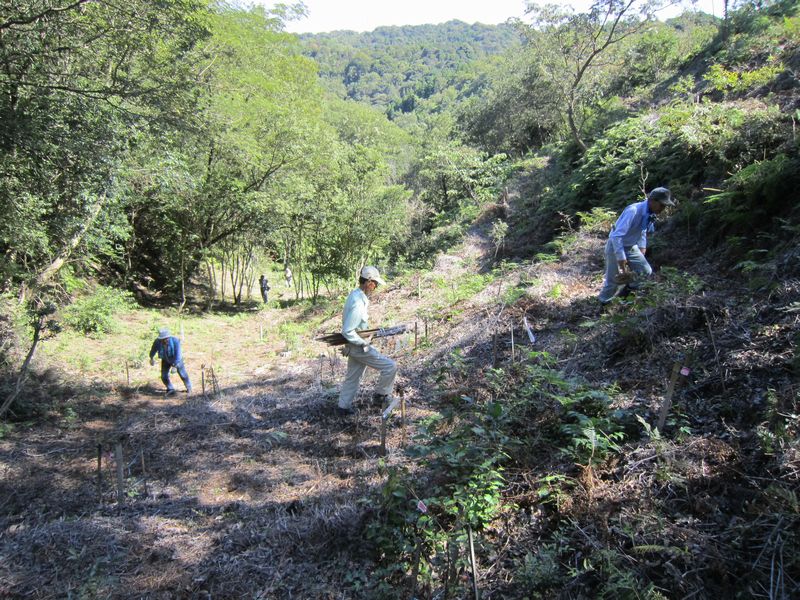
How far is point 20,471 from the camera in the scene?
4805mm

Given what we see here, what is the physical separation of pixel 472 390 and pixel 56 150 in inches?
244

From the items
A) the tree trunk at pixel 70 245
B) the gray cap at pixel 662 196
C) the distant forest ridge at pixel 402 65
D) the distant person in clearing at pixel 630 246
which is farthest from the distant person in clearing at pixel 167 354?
the distant forest ridge at pixel 402 65

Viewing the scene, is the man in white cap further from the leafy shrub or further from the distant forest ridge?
the distant forest ridge

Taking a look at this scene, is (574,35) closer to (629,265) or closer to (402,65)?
(629,265)

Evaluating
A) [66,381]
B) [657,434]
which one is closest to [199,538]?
[657,434]

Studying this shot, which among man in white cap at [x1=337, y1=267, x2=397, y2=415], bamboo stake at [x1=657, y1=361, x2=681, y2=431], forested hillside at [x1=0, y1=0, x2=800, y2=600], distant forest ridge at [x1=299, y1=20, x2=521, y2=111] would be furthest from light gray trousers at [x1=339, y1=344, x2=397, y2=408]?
distant forest ridge at [x1=299, y1=20, x2=521, y2=111]

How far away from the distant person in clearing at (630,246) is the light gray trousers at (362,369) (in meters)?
3.14

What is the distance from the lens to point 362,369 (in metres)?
5.27

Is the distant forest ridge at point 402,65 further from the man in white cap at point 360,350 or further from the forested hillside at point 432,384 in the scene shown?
the man in white cap at point 360,350

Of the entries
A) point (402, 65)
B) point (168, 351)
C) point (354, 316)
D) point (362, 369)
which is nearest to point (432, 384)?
point (362, 369)

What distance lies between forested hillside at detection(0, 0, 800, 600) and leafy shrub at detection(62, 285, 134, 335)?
0.30ft

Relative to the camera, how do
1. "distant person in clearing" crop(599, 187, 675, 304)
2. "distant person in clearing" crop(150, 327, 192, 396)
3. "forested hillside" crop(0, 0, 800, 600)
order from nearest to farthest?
"forested hillside" crop(0, 0, 800, 600), "distant person in clearing" crop(599, 187, 675, 304), "distant person in clearing" crop(150, 327, 192, 396)

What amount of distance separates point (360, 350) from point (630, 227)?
12.2 feet

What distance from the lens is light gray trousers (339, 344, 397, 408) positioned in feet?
16.6
